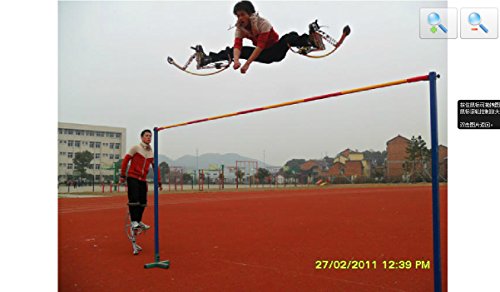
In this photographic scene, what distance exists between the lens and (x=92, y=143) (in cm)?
755

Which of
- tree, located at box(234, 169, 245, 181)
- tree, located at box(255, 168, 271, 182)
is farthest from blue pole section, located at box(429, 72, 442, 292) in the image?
tree, located at box(255, 168, 271, 182)

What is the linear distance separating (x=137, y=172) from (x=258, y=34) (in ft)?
4.83

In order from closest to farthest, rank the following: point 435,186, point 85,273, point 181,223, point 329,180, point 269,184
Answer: point 435,186 → point 85,273 → point 181,223 → point 329,180 → point 269,184

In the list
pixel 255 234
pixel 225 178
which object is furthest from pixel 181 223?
pixel 225 178

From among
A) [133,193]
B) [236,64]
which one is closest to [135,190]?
[133,193]

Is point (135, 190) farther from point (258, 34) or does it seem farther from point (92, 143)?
point (92, 143)

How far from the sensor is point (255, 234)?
14.6 ft

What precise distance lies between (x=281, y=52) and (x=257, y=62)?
213 millimetres

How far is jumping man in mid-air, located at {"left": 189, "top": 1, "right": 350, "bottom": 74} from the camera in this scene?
3.34m

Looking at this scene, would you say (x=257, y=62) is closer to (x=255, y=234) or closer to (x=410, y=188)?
(x=255, y=234)

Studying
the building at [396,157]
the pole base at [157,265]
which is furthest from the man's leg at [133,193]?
the building at [396,157]

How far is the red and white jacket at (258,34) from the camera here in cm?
330
